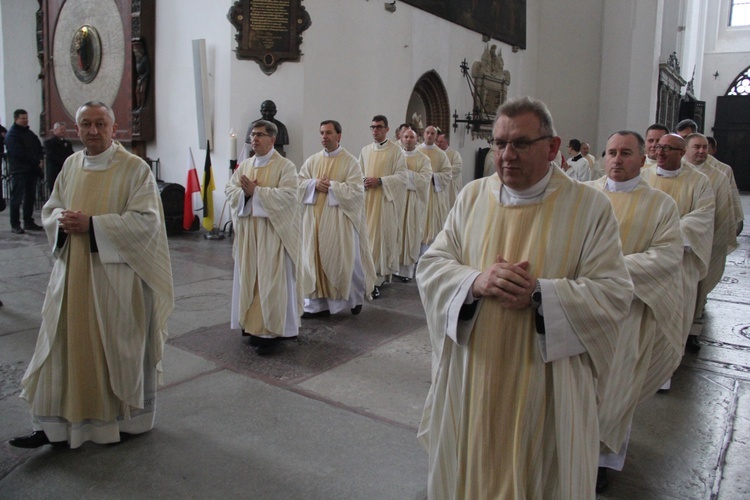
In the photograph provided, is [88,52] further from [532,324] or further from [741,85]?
[741,85]

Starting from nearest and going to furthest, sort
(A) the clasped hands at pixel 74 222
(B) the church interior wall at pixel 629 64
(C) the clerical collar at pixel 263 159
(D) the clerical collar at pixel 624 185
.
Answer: (A) the clasped hands at pixel 74 222, (D) the clerical collar at pixel 624 185, (C) the clerical collar at pixel 263 159, (B) the church interior wall at pixel 629 64

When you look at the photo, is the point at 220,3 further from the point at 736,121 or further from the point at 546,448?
the point at 736,121

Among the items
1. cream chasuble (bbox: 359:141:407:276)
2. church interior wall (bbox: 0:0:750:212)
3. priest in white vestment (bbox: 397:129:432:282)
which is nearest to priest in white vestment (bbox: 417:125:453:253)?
priest in white vestment (bbox: 397:129:432:282)

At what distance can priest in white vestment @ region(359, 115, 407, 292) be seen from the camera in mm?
7395

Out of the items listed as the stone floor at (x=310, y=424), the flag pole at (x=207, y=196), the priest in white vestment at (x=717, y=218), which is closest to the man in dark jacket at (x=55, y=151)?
the flag pole at (x=207, y=196)

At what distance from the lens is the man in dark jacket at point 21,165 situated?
10.0 metres

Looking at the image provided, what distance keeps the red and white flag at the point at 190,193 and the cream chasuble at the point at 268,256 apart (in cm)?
535

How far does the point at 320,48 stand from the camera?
997 centimetres

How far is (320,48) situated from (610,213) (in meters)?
8.52

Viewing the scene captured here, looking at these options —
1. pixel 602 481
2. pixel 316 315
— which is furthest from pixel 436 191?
pixel 602 481

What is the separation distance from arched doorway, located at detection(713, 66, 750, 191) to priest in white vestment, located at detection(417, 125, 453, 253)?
2102 cm

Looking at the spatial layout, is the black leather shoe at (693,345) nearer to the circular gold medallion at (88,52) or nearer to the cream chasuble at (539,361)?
the cream chasuble at (539,361)

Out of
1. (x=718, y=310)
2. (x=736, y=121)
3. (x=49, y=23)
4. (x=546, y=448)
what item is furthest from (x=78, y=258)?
(x=736, y=121)

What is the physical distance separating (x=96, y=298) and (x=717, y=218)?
16.0 feet
